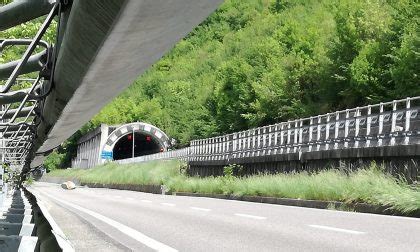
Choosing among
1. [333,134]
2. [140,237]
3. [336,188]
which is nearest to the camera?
[140,237]

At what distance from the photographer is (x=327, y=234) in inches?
423

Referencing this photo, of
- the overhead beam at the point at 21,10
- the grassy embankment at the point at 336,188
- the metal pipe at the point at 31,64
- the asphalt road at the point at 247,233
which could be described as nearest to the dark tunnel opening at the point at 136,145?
the grassy embankment at the point at 336,188

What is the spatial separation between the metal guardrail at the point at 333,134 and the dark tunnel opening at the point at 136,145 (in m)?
57.5

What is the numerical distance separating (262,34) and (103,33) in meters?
128

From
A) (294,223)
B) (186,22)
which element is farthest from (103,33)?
(294,223)

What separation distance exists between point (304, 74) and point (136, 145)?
49221 mm

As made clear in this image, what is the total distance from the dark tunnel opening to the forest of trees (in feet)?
12.6

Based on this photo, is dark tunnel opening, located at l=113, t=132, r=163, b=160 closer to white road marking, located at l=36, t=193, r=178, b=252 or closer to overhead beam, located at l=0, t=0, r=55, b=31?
white road marking, located at l=36, t=193, r=178, b=252

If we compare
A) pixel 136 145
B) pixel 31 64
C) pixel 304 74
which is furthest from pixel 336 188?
pixel 136 145

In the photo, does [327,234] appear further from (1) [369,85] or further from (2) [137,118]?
(2) [137,118]

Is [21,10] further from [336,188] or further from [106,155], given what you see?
[106,155]

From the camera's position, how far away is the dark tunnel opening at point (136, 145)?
352ft

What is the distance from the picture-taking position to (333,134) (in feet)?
93.4

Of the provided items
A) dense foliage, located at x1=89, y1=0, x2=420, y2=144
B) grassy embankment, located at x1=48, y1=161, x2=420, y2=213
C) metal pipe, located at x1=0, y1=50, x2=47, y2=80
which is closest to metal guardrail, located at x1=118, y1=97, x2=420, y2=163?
grassy embankment, located at x1=48, y1=161, x2=420, y2=213
